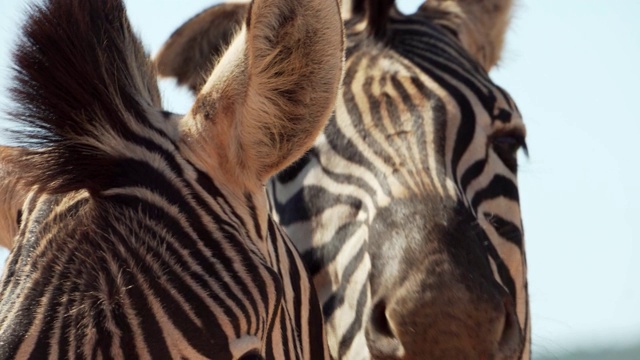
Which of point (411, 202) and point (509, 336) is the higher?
point (411, 202)

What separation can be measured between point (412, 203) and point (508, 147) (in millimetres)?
1087

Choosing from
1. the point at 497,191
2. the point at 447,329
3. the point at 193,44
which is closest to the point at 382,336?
the point at 447,329

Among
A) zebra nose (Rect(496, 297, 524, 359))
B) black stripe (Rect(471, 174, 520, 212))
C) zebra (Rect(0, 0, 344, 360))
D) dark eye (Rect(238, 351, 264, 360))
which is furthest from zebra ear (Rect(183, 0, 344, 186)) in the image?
black stripe (Rect(471, 174, 520, 212))

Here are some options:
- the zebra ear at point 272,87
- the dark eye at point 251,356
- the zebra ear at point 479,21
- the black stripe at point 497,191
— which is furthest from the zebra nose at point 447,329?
the zebra ear at point 479,21

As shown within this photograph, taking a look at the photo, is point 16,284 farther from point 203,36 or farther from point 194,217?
point 203,36

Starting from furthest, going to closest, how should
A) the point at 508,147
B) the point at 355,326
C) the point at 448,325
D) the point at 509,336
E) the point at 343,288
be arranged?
the point at 508,147 → the point at 343,288 → the point at 355,326 → the point at 509,336 → the point at 448,325

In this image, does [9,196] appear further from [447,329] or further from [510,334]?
[510,334]

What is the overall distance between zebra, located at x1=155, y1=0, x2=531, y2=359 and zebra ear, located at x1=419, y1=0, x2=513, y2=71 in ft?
1.28

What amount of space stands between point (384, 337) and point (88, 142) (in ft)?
6.61

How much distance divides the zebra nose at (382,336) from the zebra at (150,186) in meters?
0.99

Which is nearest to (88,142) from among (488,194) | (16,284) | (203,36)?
(16,284)

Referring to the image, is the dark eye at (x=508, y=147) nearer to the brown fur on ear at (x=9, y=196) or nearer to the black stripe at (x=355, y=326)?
the black stripe at (x=355, y=326)

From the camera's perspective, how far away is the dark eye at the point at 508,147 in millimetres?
5766

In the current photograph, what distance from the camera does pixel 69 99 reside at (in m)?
3.22
